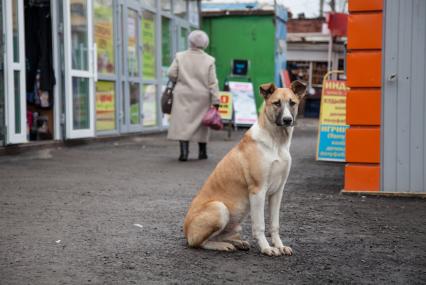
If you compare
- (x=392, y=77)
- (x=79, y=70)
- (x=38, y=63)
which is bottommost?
(x=392, y=77)

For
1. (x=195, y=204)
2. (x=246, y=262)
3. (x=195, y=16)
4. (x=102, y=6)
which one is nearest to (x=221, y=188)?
(x=195, y=204)

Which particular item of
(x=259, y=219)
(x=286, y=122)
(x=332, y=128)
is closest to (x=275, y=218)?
(x=259, y=219)

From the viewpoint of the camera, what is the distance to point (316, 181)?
8383mm

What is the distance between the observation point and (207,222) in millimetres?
4363

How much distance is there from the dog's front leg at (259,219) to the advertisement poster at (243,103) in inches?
556

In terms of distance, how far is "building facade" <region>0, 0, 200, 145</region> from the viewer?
10508 millimetres

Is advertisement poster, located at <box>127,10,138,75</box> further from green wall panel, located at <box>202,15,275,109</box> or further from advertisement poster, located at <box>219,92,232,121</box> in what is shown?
green wall panel, located at <box>202,15,275,109</box>

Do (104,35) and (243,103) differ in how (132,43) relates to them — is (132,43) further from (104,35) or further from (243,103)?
(243,103)

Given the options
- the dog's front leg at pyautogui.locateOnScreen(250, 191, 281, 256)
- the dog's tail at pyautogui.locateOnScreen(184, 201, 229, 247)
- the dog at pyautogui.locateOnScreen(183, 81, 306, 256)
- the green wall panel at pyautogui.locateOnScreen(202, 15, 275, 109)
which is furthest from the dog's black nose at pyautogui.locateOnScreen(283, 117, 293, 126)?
the green wall panel at pyautogui.locateOnScreen(202, 15, 275, 109)

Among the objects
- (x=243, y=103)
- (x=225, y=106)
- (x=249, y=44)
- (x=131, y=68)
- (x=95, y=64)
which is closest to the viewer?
(x=95, y=64)

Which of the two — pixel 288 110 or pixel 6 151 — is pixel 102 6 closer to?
pixel 6 151

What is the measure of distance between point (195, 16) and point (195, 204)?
1644cm

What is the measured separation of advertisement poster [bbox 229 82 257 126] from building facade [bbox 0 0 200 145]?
2802mm

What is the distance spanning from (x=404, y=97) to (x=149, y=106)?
33.3 feet
